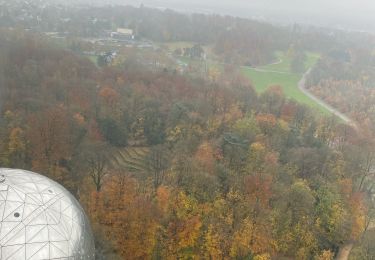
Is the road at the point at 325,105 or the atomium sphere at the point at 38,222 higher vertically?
the atomium sphere at the point at 38,222

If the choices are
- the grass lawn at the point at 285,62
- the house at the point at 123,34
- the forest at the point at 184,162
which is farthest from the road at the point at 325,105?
the house at the point at 123,34

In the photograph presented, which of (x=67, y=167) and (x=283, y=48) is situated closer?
(x=67, y=167)

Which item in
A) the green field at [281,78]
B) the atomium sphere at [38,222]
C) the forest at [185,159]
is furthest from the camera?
the green field at [281,78]

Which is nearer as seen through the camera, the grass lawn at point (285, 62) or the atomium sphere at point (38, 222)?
the atomium sphere at point (38, 222)

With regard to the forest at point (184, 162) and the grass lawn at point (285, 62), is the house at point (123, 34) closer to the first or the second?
the grass lawn at point (285, 62)

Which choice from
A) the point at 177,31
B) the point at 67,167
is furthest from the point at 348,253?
the point at 177,31

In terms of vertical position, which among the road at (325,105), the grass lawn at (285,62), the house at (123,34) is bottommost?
the road at (325,105)

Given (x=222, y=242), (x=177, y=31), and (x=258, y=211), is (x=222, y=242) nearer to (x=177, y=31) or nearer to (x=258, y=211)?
(x=258, y=211)
